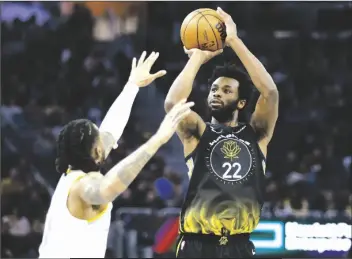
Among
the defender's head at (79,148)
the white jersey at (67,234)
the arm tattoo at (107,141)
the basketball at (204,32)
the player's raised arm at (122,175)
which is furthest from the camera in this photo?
the basketball at (204,32)

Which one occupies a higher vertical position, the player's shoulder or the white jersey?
the player's shoulder

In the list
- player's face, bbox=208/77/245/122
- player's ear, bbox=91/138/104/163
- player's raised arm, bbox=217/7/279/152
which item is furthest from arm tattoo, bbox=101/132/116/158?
player's raised arm, bbox=217/7/279/152

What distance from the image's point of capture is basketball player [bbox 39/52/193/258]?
454cm

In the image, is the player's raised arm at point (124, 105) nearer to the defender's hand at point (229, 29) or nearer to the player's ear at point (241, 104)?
the defender's hand at point (229, 29)

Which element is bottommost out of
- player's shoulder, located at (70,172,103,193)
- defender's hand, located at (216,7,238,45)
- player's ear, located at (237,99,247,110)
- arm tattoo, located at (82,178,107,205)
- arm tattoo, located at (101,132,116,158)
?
arm tattoo, located at (82,178,107,205)

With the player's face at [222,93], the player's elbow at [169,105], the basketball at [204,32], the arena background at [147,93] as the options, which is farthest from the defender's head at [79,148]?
the arena background at [147,93]

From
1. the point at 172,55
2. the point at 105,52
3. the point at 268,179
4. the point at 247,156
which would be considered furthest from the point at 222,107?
the point at 105,52

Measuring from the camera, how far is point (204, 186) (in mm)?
5934

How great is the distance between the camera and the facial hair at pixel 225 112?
6.02 metres

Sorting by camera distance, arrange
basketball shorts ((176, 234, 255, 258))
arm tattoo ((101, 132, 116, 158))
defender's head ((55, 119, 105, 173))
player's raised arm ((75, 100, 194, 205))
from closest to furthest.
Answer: player's raised arm ((75, 100, 194, 205)) < defender's head ((55, 119, 105, 173)) < arm tattoo ((101, 132, 116, 158)) < basketball shorts ((176, 234, 255, 258))

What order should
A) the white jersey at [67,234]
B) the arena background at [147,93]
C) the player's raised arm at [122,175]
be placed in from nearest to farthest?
the player's raised arm at [122,175], the white jersey at [67,234], the arena background at [147,93]

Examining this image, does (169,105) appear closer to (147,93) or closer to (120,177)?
(120,177)

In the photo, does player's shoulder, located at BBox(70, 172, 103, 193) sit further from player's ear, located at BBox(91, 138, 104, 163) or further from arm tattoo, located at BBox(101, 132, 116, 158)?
arm tattoo, located at BBox(101, 132, 116, 158)

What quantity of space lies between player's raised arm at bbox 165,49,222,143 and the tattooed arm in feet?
3.98
